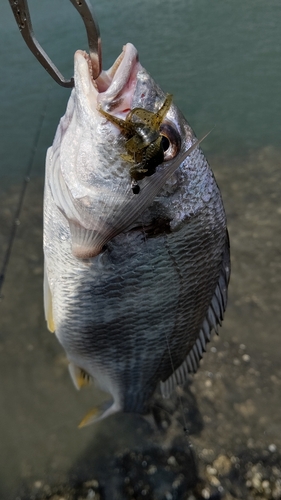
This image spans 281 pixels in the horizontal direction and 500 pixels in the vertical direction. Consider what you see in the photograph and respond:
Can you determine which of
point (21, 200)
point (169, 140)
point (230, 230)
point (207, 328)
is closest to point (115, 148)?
point (169, 140)

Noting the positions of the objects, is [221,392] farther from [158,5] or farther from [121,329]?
[158,5]

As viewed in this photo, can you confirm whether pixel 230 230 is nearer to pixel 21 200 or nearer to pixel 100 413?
pixel 21 200

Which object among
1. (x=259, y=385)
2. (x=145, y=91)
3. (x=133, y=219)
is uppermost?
(x=145, y=91)

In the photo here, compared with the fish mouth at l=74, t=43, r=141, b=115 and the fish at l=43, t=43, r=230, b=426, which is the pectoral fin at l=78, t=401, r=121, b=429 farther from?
the fish mouth at l=74, t=43, r=141, b=115

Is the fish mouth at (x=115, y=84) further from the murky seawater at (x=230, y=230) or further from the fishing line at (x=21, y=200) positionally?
the fishing line at (x=21, y=200)

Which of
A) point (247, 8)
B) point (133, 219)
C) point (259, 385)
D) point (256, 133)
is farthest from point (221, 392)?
point (247, 8)

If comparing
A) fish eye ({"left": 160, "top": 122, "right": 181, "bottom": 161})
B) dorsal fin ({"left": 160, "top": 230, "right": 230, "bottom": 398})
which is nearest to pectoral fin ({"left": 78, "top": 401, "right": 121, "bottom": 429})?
dorsal fin ({"left": 160, "top": 230, "right": 230, "bottom": 398})
